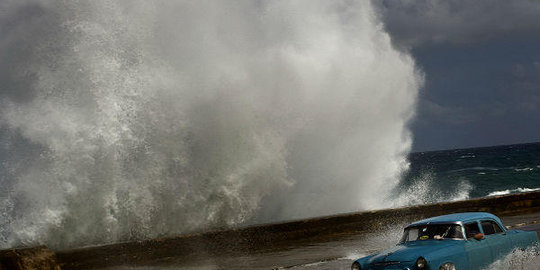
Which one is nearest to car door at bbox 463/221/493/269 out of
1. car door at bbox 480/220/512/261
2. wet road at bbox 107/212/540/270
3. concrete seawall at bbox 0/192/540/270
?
car door at bbox 480/220/512/261

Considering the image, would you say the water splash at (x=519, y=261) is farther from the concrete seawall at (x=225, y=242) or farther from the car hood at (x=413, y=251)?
the concrete seawall at (x=225, y=242)

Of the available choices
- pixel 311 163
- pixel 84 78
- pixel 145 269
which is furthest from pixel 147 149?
pixel 311 163

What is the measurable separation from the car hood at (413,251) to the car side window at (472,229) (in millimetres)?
290

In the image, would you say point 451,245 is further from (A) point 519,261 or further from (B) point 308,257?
(B) point 308,257

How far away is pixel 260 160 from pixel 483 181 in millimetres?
43432

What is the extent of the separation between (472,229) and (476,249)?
1.10ft

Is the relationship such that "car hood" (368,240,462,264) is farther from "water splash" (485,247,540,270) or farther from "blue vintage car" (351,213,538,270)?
"water splash" (485,247,540,270)

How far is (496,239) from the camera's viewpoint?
7621 millimetres

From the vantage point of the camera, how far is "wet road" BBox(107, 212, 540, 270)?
1006 cm

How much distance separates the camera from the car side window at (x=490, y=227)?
25.0 feet

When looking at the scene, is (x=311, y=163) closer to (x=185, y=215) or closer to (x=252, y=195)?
(x=252, y=195)

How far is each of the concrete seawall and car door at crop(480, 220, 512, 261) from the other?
5.39m

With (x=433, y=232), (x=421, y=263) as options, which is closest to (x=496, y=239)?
(x=433, y=232)

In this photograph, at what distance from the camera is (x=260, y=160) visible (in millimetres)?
15922
